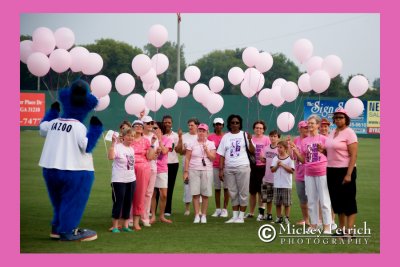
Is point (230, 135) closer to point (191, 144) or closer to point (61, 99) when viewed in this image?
point (191, 144)

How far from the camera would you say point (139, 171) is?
10.1 m

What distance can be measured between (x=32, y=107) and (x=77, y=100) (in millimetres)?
19288

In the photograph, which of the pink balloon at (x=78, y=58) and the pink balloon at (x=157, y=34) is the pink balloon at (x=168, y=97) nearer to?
the pink balloon at (x=157, y=34)

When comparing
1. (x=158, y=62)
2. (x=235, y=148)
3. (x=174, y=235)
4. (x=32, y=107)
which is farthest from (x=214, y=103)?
(x=32, y=107)

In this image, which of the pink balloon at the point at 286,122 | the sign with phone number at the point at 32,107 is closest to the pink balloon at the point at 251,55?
the pink balloon at the point at 286,122

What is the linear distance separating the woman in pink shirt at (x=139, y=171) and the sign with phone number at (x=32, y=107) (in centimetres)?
1553

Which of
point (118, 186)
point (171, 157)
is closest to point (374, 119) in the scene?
point (171, 157)

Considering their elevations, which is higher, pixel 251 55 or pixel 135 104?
pixel 251 55

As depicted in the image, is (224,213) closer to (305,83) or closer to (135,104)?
(135,104)

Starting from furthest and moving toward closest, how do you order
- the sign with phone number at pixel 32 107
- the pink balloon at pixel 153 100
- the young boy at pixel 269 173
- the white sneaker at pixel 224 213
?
the sign with phone number at pixel 32 107 → the white sneaker at pixel 224 213 → the pink balloon at pixel 153 100 → the young boy at pixel 269 173

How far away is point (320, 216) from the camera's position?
33.9 ft

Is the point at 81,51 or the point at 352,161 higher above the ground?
the point at 81,51

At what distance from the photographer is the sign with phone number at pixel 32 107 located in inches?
1018

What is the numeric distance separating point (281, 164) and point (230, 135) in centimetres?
85
